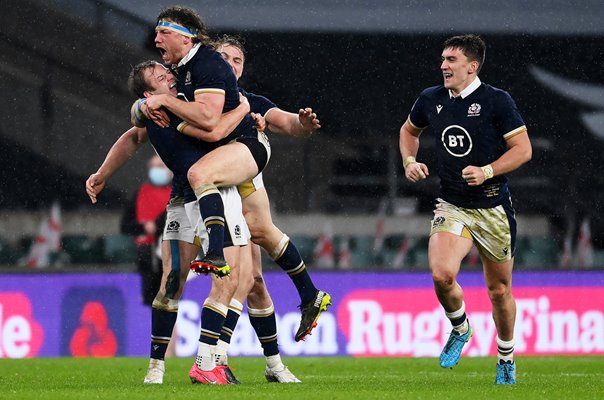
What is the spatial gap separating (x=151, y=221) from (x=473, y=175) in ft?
16.6

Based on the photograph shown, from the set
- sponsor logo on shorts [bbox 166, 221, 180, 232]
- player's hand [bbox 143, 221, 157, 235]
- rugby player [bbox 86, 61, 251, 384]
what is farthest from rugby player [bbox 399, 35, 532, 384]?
player's hand [bbox 143, 221, 157, 235]

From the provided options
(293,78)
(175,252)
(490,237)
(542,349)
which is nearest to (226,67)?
(175,252)

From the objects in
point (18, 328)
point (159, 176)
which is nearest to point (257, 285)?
point (159, 176)

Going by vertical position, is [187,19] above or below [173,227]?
above

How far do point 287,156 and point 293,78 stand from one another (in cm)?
85

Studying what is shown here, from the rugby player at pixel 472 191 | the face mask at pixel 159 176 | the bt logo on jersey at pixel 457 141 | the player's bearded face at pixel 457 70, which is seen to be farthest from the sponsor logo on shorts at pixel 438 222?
the face mask at pixel 159 176

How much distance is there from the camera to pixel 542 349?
12.7m

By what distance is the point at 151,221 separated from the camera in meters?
12.5

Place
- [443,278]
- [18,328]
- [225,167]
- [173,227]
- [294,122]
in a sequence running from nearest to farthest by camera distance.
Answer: [225,167]
[173,227]
[443,278]
[294,122]
[18,328]

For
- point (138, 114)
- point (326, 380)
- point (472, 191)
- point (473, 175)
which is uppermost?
point (138, 114)

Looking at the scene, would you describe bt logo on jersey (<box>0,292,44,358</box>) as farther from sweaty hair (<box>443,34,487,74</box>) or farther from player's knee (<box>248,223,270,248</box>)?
sweaty hair (<box>443,34,487,74</box>)

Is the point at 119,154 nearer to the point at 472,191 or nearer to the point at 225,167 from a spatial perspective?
the point at 225,167

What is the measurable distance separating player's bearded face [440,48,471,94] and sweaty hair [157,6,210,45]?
1584 mm

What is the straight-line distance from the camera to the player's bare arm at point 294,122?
27.2ft
